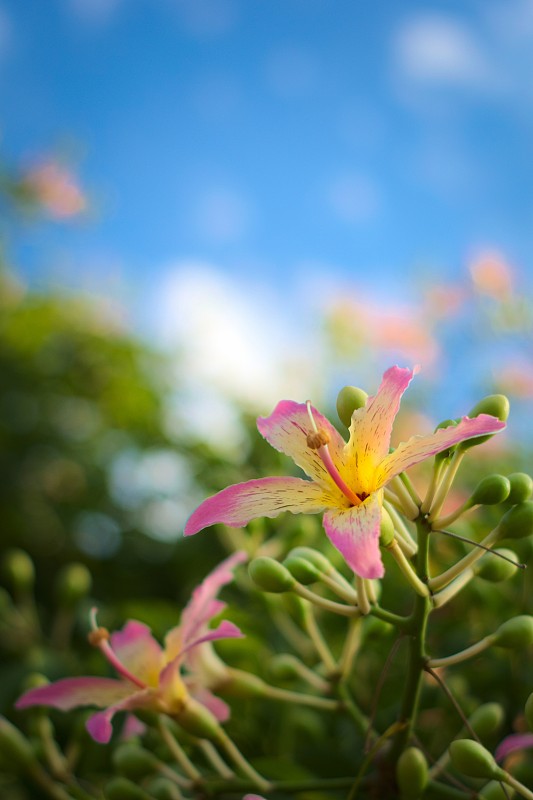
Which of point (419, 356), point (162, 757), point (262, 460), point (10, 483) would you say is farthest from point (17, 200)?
point (162, 757)

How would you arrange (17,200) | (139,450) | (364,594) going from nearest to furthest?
(364,594), (139,450), (17,200)

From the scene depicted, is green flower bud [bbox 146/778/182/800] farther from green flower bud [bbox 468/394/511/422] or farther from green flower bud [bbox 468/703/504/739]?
green flower bud [bbox 468/394/511/422]

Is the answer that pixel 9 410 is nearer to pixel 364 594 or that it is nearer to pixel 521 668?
pixel 521 668

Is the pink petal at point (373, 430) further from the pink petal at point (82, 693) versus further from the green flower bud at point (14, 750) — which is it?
the green flower bud at point (14, 750)

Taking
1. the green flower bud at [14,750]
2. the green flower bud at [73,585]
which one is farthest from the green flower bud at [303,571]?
the green flower bud at [73,585]

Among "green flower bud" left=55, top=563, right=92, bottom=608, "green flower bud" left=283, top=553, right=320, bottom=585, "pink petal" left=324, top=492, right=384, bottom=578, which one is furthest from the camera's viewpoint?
"green flower bud" left=55, top=563, right=92, bottom=608

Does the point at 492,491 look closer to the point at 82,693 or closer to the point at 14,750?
the point at 82,693

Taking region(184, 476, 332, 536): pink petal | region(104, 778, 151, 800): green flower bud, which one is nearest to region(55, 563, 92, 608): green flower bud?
region(104, 778, 151, 800): green flower bud
